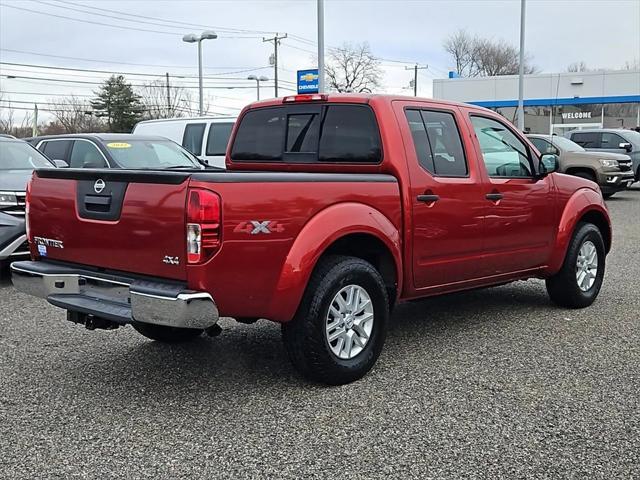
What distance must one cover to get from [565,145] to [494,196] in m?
14.5

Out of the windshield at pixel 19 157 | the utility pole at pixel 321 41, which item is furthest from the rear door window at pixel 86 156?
the utility pole at pixel 321 41

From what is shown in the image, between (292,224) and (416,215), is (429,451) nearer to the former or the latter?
(292,224)

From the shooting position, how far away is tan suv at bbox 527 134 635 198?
18188mm

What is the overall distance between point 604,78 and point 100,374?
124ft

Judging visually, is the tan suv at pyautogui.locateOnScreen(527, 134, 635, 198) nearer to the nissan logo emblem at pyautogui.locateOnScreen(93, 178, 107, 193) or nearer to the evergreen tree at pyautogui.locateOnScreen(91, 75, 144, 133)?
the nissan logo emblem at pyautogui.locateOnScreen(93, 178, 107, 193)

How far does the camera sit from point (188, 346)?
18.4ft

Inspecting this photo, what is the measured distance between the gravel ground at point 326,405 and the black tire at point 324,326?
126 mm

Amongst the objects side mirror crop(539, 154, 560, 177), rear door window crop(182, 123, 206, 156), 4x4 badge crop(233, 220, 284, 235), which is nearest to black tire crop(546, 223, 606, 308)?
side mirror crop(539, 154, 560, 177)

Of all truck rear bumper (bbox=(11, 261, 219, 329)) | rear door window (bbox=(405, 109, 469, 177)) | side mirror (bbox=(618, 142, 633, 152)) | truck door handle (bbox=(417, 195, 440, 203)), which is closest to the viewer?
truck rear bumper (bbox=(11, 261, 219, 329))

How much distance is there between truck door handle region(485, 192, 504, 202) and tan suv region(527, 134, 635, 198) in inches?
501

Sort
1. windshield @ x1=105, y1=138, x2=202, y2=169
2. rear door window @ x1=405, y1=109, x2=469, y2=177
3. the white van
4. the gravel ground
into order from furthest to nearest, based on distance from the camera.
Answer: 1. the white van
2. windshield @ x1=105, y1=138, x2=202, y2=169
3. rear door window @ x1=405, y1=109, x2=469, y2=177
4. the gravel ground

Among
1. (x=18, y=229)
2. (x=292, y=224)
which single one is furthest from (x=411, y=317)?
(x=18, y=229)

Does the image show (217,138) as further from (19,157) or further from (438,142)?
(438,142)

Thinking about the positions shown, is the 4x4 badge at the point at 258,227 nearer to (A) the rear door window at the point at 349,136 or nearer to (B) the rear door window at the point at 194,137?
(A) the rear door window at the point at 349,136
